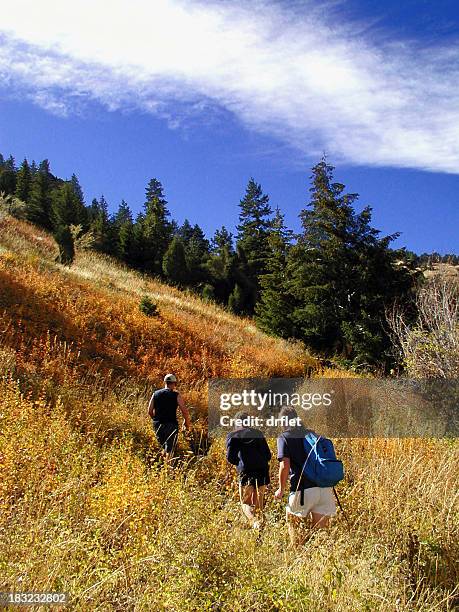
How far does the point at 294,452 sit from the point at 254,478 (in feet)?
3.28

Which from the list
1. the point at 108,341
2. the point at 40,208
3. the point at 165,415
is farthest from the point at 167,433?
the point at 40,208

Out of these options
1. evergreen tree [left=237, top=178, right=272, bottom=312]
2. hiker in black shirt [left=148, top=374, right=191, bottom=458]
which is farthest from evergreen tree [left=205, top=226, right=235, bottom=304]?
hiker in black shirt [left=148, top=374, right=191, bottom=458]

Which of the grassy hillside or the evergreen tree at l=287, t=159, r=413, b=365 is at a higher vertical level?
the evergreen tree at l=287, t=159, r=413, b=365

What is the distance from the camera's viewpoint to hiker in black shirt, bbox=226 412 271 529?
5.24 meters

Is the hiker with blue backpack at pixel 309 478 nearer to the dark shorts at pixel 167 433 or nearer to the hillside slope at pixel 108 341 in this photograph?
the dark shorts at pixel 167 433

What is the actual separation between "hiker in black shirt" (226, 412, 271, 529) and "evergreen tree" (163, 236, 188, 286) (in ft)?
96.3

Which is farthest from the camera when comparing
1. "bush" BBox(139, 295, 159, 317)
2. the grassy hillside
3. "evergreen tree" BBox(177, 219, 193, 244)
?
"evergreen tree" BBox(177, 219, 193, 244)

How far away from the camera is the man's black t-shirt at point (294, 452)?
4555 millimetres

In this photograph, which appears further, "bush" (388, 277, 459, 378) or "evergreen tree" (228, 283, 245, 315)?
"evergreen tree" (228, 283, 245, 315)

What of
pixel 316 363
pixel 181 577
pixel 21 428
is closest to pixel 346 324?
pixel 316 363
